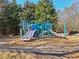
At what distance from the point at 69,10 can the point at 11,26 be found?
32.1 feet

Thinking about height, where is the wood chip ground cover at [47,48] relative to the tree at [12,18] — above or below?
below

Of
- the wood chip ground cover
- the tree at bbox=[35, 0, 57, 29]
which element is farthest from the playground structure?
the tree at bbox=[35, 0, 57, 29]

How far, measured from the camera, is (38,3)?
29875mm

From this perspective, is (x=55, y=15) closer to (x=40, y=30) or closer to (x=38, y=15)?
(x=38, y=15)

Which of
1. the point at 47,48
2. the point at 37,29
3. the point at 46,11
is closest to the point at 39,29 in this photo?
the point at 37,29

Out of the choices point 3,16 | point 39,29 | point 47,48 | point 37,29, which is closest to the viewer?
point 47,48

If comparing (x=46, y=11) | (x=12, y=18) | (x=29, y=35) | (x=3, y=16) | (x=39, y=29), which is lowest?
(x=29, y=35)

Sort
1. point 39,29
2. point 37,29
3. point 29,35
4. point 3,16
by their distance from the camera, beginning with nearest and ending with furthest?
point 29,35 → point 37,29 → point 39,29 → point 3,16

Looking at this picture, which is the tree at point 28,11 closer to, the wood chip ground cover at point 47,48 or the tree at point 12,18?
the tree at point 12,18

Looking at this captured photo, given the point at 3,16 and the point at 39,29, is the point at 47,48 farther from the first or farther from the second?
the point at 3,16

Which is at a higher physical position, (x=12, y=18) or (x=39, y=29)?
(x=12, y=18)

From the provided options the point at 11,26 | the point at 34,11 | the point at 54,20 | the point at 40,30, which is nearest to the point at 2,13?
the point at 11,26

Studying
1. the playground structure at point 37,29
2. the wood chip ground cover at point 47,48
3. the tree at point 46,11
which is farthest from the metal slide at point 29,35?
the tree at point 46,11

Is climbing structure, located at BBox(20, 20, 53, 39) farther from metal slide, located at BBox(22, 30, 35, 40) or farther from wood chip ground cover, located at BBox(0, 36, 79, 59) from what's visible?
wood chip ground cover, located at BBox(0, 36, 79, 59)
